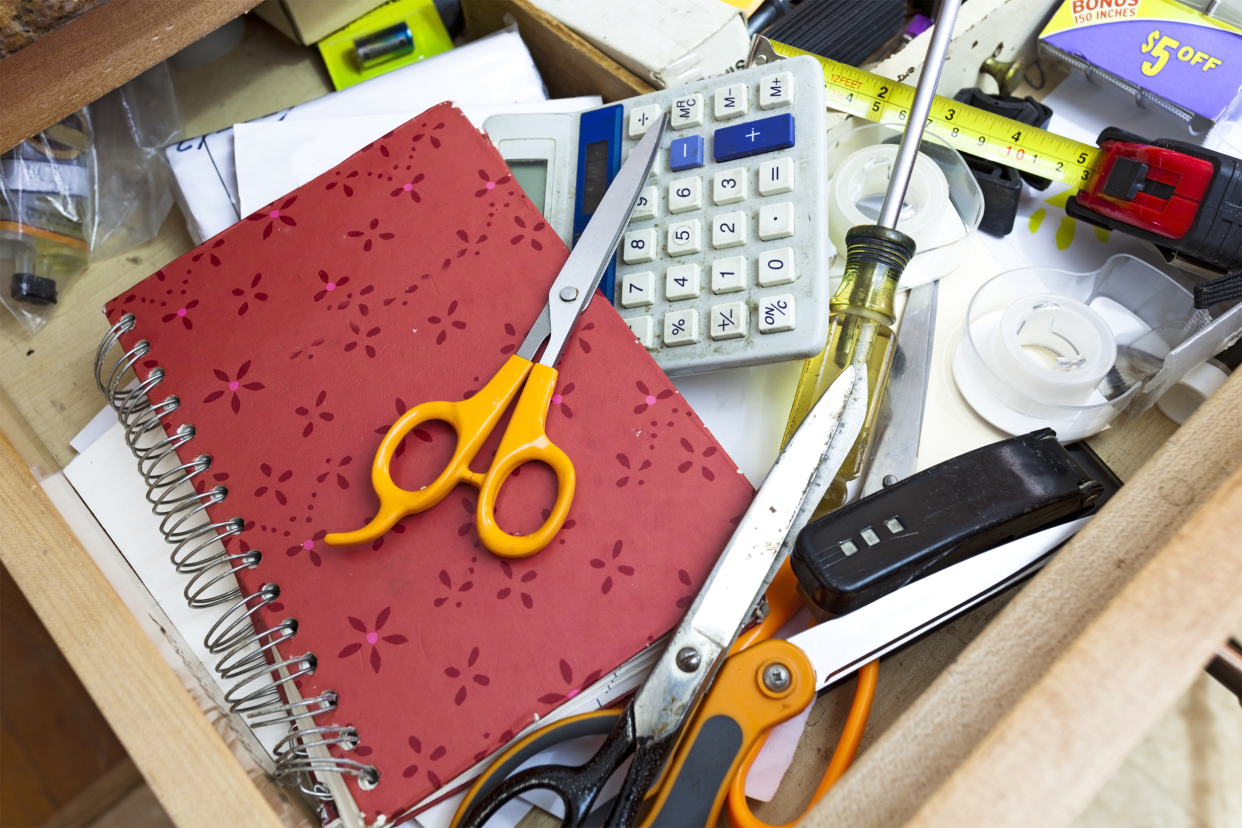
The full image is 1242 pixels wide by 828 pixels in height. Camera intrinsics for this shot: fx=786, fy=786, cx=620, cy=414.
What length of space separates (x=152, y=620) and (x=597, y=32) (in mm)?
426

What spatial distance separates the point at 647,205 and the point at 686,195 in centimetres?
2

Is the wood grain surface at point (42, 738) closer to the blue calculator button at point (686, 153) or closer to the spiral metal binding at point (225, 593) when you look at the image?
the spiral metal binding at point (225, 593)

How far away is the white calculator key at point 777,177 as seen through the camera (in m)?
0.42

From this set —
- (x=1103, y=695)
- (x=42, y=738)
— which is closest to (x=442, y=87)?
(x=1103, y=695)

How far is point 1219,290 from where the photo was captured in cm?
39

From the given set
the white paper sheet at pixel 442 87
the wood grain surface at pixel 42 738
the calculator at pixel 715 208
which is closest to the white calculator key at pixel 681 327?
the calculator at pixel 715 208

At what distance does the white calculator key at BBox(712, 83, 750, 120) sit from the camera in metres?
0.44

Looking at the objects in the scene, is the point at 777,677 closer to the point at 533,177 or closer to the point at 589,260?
the point at 589,260

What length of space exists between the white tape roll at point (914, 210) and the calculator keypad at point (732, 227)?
0.07 meters

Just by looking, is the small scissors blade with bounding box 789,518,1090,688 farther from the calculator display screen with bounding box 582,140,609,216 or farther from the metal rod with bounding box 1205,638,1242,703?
the calculator display screen with bounding box 582,140,609,216

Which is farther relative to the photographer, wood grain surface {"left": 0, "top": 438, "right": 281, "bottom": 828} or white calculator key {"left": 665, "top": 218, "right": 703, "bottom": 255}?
white calculator key {"left": 665, "top": 218, "right": 703, "bottom": 255}

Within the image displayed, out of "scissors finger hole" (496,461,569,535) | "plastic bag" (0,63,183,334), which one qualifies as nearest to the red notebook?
"scissors finger hole" (496,461,569,535)

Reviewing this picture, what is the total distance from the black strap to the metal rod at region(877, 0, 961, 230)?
0.15m

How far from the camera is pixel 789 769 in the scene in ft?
1.15
